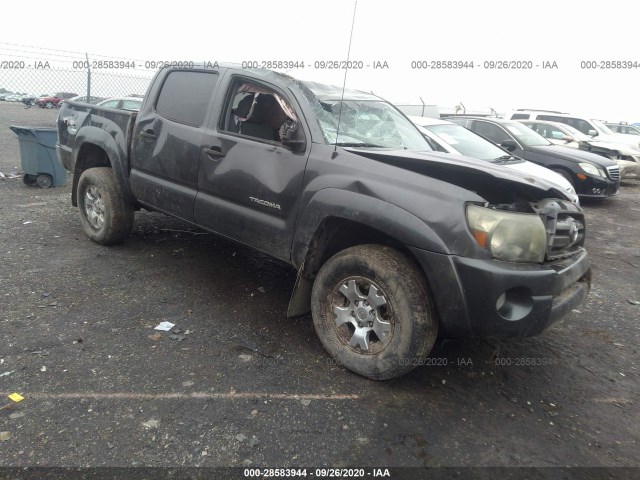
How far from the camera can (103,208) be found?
463 centimetres

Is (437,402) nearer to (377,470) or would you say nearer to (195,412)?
(377,470)

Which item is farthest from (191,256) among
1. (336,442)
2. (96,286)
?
(336,442)

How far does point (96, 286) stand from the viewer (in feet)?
12.9

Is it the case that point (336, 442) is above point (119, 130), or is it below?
below

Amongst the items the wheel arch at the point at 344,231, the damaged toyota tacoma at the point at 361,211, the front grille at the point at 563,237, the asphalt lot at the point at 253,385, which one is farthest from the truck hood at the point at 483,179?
the asphalt lot at the point at 253,385

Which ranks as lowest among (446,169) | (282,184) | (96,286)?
(96,286)

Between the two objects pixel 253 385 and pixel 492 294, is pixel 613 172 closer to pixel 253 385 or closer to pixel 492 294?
pixel 492 294

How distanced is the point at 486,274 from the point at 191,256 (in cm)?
324

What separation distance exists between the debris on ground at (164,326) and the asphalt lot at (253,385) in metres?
0.06

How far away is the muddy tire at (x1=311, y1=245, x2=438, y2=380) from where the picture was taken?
2.58m

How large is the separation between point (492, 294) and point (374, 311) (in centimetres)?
71

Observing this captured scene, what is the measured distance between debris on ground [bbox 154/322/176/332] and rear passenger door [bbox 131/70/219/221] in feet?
3.06

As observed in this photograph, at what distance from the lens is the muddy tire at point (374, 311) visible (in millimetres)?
2580

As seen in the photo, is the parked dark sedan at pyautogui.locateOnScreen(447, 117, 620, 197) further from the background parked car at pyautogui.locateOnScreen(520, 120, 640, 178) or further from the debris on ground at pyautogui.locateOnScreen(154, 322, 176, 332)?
the debris on ground at pyautogui.locateOnScreen(154, 322, 176, 332)
